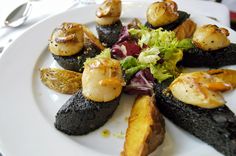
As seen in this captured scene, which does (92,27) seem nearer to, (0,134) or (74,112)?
(74,112)

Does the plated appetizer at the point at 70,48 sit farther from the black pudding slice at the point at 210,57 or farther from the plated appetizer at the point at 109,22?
the black pudding slice at the point at 210,57

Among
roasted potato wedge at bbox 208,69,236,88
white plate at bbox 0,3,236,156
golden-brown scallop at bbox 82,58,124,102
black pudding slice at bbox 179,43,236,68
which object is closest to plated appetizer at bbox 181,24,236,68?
black pudding slice at bbox 179,43,236,68

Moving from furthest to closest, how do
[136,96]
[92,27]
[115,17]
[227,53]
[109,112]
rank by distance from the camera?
[92,27], [115,17], [227,53], [136,96], [109,112]

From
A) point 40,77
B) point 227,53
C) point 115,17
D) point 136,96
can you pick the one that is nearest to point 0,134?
point 40,77

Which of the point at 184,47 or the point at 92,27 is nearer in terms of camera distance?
the point at 184,47

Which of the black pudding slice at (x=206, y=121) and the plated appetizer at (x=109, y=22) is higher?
the plated appetizer at (x=109, y=22)

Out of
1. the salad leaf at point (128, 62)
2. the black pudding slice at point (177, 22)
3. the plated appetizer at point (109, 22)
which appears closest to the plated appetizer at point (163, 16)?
the black pudding slice at point (177, 22)
